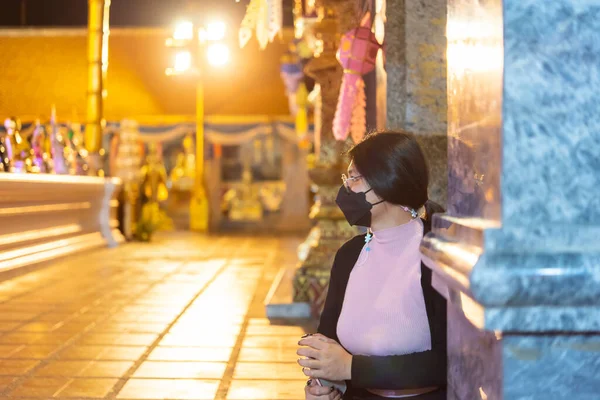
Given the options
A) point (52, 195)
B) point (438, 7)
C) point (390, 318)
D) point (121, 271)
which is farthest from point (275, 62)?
point (390, 318)

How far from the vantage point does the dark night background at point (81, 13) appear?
691 inches

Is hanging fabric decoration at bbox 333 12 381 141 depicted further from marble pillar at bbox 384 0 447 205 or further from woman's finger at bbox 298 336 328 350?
Result: woman's finger at bbox 298 336 328 350

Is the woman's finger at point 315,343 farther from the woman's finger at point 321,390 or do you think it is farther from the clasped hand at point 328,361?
the woman's finger at point 321,390

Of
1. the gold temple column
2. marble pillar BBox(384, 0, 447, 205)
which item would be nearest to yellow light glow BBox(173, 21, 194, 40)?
the gold temple column

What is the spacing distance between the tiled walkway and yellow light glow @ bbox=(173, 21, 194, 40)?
6.83 metres

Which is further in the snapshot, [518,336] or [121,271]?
[121,271]

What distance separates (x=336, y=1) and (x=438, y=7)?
246 cm

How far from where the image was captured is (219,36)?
567 inches

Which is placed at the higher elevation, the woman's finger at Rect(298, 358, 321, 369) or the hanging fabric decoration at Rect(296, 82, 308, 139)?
the hanging fabric decoration at Rect(296, 82, 308, 139)

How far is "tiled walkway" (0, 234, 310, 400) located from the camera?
3.63 metres

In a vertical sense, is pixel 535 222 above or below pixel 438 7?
below

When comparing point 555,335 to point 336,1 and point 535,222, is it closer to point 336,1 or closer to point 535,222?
point 535,222

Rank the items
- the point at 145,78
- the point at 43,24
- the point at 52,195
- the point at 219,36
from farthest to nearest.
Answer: the point at 43,24
the point at 145,78
the point at 219,36
the point at 52,195

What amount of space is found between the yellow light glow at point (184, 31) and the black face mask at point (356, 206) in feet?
41.9
